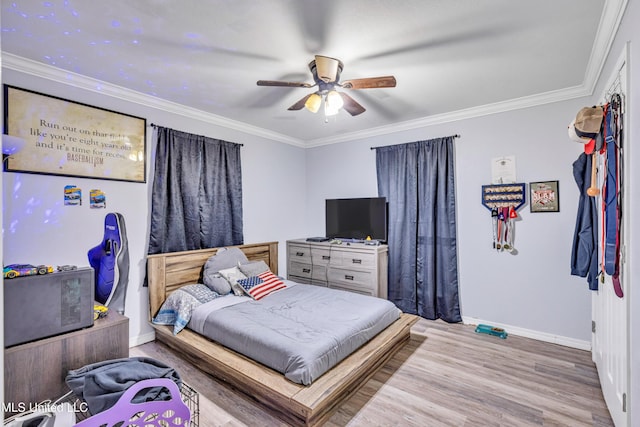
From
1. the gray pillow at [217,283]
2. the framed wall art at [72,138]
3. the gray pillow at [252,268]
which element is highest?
the framed wall art at [72,138]

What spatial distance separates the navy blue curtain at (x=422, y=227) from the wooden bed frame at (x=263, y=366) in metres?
0.80

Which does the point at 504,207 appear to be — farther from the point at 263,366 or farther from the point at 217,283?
the point at 217,283

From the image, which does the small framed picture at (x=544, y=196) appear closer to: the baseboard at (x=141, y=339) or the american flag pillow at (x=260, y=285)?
the american flag pillow at (x=260, y=285)

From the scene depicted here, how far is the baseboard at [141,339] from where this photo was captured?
11.0ft

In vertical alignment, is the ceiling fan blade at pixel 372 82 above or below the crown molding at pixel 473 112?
below

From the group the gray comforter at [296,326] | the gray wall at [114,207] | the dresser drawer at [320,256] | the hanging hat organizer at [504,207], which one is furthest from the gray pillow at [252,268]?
the hanging hat organizer at [504,207]

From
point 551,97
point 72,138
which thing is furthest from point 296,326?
point 551,97

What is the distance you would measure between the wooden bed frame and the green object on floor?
2.81 ft

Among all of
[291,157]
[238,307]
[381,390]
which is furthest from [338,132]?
[381,390]

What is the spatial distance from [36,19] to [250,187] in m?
2.73

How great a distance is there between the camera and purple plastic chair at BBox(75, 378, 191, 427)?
148cm

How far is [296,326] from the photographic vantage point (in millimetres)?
2754

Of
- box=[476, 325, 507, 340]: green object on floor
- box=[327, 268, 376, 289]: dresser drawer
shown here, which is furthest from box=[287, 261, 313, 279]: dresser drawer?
box=[476, 325, 507, 340]: green object on floor

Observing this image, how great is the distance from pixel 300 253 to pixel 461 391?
2.83 meters
